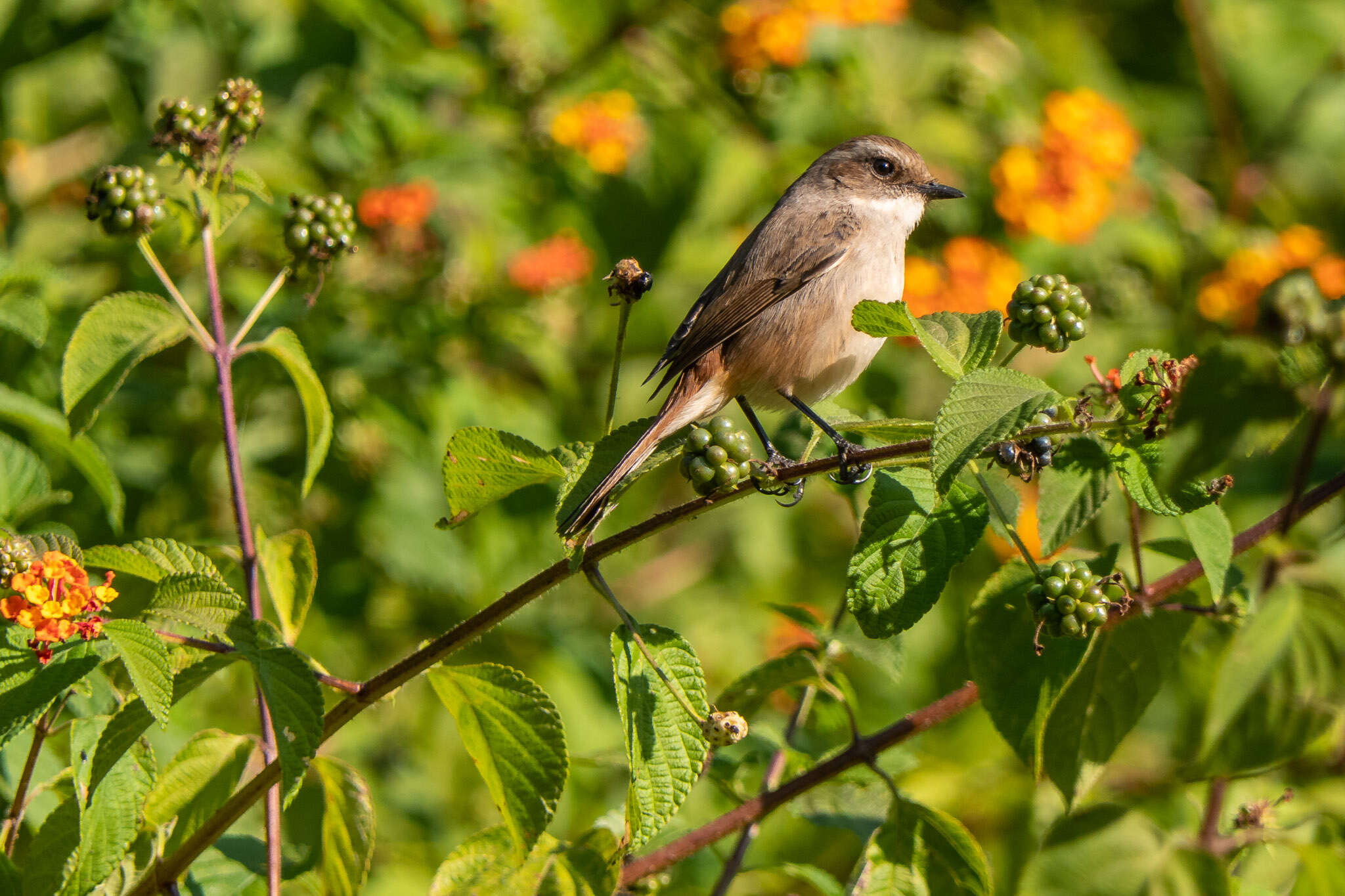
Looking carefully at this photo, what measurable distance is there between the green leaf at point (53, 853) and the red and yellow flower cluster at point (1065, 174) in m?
4.38

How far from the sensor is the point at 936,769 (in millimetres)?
4652

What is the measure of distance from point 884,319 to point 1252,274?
4.12 metres

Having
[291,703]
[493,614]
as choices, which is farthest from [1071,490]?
[291,703]

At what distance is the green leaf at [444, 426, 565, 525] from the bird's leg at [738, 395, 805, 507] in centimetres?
39

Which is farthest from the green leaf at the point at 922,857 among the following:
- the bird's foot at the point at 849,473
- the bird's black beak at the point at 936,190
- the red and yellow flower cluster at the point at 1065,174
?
the red and yellow flower cluster at the point at 1065,174

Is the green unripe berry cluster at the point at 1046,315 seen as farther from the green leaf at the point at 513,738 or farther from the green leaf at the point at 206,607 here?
the green leaf at the point at 206,607

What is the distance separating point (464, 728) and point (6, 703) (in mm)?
694

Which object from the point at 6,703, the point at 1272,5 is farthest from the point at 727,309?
the point at 1272,5

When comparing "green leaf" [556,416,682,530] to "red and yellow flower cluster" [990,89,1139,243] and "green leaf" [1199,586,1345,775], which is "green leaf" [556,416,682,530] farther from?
"red and yellow flower cluster" [990,89,1139,243]

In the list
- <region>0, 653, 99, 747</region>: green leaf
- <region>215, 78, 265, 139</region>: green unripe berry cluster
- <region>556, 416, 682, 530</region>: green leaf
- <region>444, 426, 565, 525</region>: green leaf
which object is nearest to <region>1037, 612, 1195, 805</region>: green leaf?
<region>556, 416, 682, 530</region>: green leaf

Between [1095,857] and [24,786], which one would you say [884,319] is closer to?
[1095,857]

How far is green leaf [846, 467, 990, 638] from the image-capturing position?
74.1 inches

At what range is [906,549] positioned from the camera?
1925mm

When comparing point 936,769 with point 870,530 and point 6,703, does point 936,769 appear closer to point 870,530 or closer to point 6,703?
point 870,530
